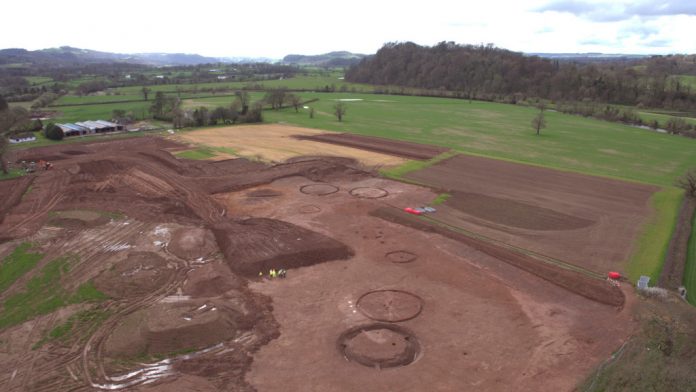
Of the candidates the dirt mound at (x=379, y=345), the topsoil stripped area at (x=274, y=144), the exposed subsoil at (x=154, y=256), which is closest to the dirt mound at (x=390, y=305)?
the dirt mound at (x=379, y=345)

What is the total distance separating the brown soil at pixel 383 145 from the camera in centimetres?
6412

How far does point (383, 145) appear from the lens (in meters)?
69.4

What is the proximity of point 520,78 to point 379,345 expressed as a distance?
512 ft

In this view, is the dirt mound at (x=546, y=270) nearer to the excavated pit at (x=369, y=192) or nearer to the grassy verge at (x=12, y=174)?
the excavated pit at (x=369, y=192)

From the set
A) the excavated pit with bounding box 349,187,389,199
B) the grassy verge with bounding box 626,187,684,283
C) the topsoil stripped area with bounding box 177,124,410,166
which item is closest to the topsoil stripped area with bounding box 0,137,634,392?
the excavated pit with bounding box 349,187,389,199

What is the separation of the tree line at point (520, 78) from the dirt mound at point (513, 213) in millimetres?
97405

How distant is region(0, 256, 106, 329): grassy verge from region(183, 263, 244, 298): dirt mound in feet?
17.3

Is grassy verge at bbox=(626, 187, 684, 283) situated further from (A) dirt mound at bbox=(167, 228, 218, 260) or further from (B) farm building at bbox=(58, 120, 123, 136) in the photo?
(B) farm building at bbox=(58, 120, 123, 136)

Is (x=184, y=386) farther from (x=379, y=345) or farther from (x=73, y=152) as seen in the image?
(x=73, y=152)

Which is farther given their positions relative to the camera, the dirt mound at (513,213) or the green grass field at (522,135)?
the green grass field at (522,135)

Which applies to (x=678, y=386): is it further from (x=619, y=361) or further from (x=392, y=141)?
(x=392, y=141)

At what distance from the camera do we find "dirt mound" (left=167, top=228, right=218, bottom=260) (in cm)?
3297

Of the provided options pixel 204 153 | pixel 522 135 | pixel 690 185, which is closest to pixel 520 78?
pixel 522 135

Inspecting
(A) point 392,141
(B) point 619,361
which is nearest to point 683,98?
(A) point 392,141
